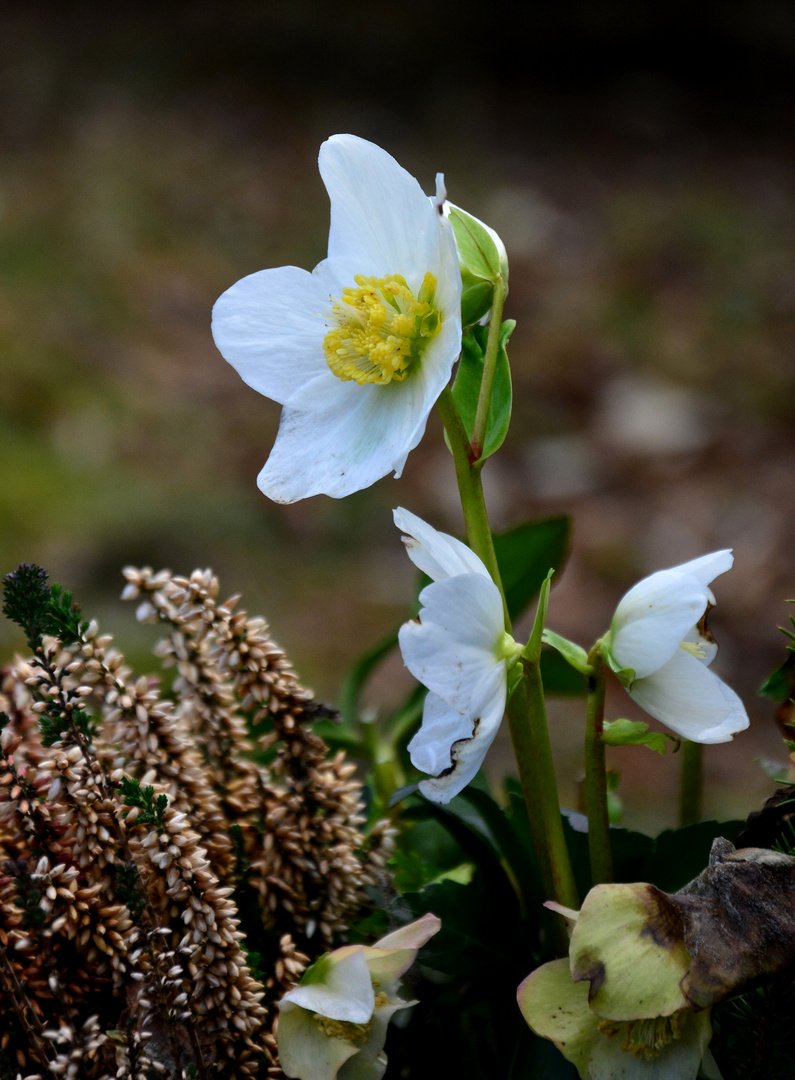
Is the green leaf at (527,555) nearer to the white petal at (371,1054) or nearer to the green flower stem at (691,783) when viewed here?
the green flower stem at (691,783)

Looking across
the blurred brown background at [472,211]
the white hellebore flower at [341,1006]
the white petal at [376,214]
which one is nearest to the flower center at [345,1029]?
the white hellebore flower at [341,1006]

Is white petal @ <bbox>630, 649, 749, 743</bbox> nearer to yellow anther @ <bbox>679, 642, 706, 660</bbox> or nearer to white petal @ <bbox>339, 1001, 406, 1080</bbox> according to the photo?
yellow anther @ <bbox>679, 642, 706, 660</bbox>

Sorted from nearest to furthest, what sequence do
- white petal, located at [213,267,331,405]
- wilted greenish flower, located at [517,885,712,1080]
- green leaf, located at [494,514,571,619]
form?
wilted greenish flower, located at [517,885,712,1080] → white petal, located at [213,267,331,405] → green leaf, located at [494,514,571,619]

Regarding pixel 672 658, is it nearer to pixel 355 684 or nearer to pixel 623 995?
pixel 623 995

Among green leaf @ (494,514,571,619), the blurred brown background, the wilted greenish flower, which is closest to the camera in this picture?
the wilted greenish flower

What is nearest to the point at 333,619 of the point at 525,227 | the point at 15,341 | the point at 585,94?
the point at 15,341

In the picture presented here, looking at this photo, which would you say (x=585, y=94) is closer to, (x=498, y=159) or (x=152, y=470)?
(x=498, y=159)

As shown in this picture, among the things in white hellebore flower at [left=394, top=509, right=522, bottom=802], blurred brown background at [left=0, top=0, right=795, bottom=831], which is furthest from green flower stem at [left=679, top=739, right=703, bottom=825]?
blurred brown background at [left=0, top=0, right=795, bottom=831]
